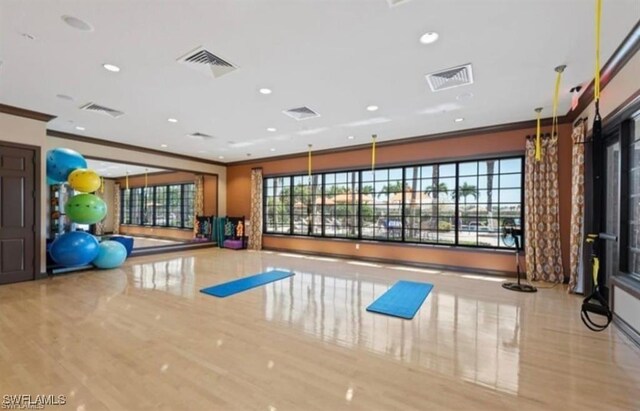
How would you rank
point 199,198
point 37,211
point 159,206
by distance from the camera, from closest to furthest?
point 37,211, point 199,198, point 159,206

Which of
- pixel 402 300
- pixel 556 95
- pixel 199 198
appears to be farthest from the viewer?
pixel 199 198

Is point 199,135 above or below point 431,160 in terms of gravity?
above

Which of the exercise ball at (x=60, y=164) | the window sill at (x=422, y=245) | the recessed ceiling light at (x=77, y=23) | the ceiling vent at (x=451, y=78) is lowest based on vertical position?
the window sill at (x=422, y=245)

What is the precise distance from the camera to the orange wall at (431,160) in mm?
5461

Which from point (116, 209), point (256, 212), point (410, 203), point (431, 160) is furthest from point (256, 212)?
point (116, 209)

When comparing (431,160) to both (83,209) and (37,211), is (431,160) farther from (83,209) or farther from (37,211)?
(37,211)

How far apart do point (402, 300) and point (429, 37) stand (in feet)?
11.5

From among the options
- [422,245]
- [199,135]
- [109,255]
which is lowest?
[109,255]

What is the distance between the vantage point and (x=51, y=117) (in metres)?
5.41

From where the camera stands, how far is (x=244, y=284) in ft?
17.4

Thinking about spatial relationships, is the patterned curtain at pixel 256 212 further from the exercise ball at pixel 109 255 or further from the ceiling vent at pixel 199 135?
the exercise ball at pixel 109 255

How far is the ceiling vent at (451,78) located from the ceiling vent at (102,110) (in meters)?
5.30

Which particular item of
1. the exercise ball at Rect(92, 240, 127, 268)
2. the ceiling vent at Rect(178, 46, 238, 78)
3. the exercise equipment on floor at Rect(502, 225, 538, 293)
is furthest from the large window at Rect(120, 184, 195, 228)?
the exercise equipment on floor at Rect(502, 225, 538, 293)

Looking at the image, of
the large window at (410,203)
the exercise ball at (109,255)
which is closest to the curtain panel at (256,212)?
the large window at (410,203)
